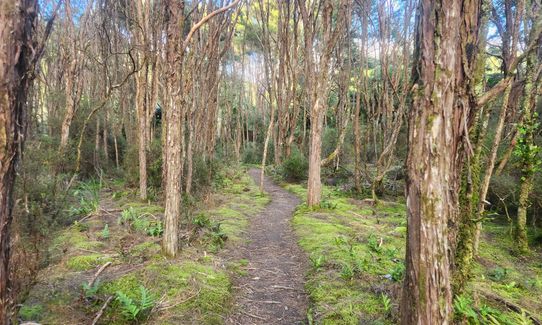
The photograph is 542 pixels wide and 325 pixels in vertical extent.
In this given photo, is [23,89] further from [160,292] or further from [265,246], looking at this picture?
[265,246]

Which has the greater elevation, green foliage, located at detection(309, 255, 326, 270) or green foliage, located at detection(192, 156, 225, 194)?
green foliage, located at detection(192, 156, 225, 194)

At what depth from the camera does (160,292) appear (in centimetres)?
362

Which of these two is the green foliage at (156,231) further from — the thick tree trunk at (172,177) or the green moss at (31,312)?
the green moss at (31,312)

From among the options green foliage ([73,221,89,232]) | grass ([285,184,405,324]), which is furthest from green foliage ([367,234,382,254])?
green foliage ([73,221,89,232])

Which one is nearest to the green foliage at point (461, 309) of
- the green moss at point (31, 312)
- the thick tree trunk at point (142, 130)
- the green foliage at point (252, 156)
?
the green moss at point (31, 312)

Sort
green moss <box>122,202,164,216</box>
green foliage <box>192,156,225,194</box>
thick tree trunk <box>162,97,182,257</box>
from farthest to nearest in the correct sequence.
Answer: green foliage <box>192,156,225,194</box> < green moss <box>122,202,164,216</box> < thick tree trunk <box>162,97,182,257</box>

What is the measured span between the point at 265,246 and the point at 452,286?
410cm

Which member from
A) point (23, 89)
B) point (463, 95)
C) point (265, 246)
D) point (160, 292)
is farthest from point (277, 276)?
point (23, 89)

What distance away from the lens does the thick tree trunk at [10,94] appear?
1767 millimetres

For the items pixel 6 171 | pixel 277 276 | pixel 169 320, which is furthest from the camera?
pixel 277 276

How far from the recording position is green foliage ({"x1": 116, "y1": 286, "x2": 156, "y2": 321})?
9.78ft

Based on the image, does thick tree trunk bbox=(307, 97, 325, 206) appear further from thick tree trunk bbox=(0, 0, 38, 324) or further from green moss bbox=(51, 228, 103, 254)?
thick tree trunk bbox=(0, 0, 38, 324)

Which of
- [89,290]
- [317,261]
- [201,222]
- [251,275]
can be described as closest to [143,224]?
[201,222]

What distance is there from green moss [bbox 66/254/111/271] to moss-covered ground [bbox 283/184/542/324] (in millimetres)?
2909
